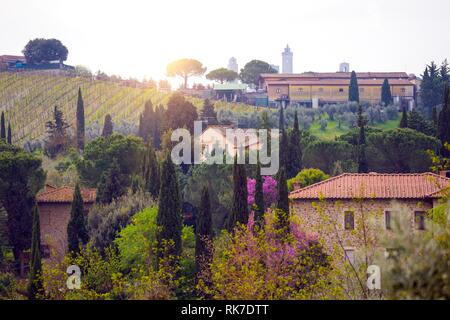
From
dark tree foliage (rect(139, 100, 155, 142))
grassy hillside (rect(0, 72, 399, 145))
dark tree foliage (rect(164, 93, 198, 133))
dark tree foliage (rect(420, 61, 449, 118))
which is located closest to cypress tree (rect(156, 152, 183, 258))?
dark tree foliage (rect(164, 93, 198, 133))

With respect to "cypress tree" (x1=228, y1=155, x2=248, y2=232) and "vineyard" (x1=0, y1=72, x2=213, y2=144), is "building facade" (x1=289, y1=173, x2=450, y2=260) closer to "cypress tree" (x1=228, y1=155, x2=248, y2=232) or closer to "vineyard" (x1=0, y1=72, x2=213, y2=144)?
"cypress tree" (x1=228, y1=155, x2=248, y2=232)

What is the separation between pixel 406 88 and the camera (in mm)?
80250

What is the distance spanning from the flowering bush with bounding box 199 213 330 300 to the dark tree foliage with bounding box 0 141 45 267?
42.4ft

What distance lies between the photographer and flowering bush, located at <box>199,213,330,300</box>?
67.2 ft

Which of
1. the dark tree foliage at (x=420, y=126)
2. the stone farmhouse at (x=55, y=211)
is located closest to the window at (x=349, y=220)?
the stone farmhouse at (x=55, y=211)

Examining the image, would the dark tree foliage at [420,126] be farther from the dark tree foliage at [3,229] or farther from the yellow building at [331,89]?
the dark tree foliage at [3,229]

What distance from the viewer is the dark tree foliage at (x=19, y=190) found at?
123 ft

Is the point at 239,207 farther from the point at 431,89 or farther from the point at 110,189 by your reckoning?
the point at 431,89

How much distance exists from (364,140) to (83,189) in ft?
53.4

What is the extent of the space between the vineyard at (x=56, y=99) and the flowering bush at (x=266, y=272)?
1831 inches

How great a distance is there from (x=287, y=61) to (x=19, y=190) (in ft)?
514

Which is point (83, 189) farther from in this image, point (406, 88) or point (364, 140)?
point (406, 88)

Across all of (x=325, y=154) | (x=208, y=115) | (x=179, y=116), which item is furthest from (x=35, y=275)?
(x=208, y=115)
